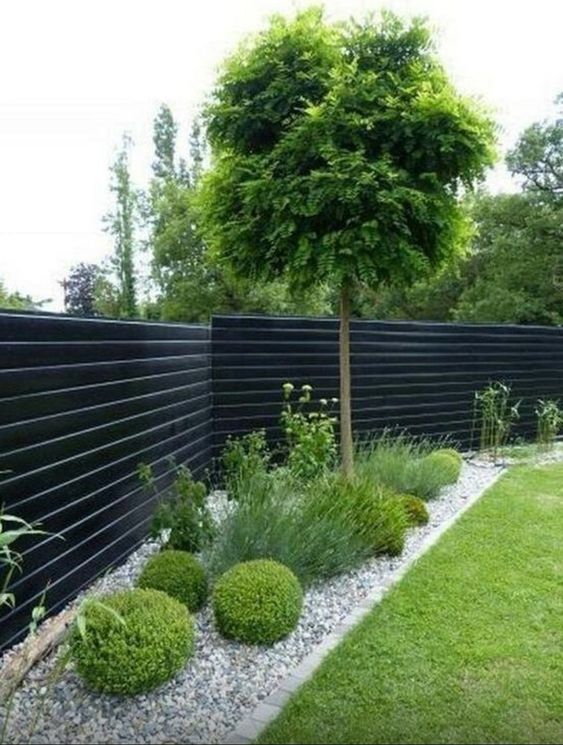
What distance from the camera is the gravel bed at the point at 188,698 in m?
2.10

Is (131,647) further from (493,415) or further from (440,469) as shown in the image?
(493,415)

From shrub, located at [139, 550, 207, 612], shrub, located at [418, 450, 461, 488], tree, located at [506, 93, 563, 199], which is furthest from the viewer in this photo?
tree, located at [506, 93, 563, 199]

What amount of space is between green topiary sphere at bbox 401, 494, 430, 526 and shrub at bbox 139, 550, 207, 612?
195 cm

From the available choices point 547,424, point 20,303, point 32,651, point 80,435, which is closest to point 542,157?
point 547,424

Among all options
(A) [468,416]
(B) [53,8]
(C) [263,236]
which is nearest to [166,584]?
(C) [263,236]

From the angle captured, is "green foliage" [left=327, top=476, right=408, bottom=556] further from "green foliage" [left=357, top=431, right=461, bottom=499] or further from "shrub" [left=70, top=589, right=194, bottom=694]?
"shrub" [left=70, top=589, right=194, bottom=694]

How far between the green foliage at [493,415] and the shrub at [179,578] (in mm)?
5283

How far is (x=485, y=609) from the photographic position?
123 inches

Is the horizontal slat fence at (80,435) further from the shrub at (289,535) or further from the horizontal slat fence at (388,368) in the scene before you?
the horizontal slat fence at (388,368)

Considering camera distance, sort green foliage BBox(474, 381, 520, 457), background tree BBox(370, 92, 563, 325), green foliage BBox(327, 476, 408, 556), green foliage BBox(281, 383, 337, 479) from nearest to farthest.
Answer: green foliage BBox(327, 476, 408, 556) → green foliage BBox(281, 383, 337, 479) → green foliage BBox(474, 381, 520, 457) → background tree BBox(370, 92, 563, 325)

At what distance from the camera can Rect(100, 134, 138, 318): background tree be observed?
25.9 m

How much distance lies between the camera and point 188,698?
90.8 inches

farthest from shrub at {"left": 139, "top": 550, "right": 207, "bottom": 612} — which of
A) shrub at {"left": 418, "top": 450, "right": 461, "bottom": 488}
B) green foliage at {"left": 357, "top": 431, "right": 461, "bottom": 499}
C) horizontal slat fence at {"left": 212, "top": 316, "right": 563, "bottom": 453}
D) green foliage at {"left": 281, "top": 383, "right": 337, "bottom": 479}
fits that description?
shrub at {"left": 418, "top": 450, "right": 461, "bottom": 488}

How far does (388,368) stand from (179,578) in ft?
13.7
